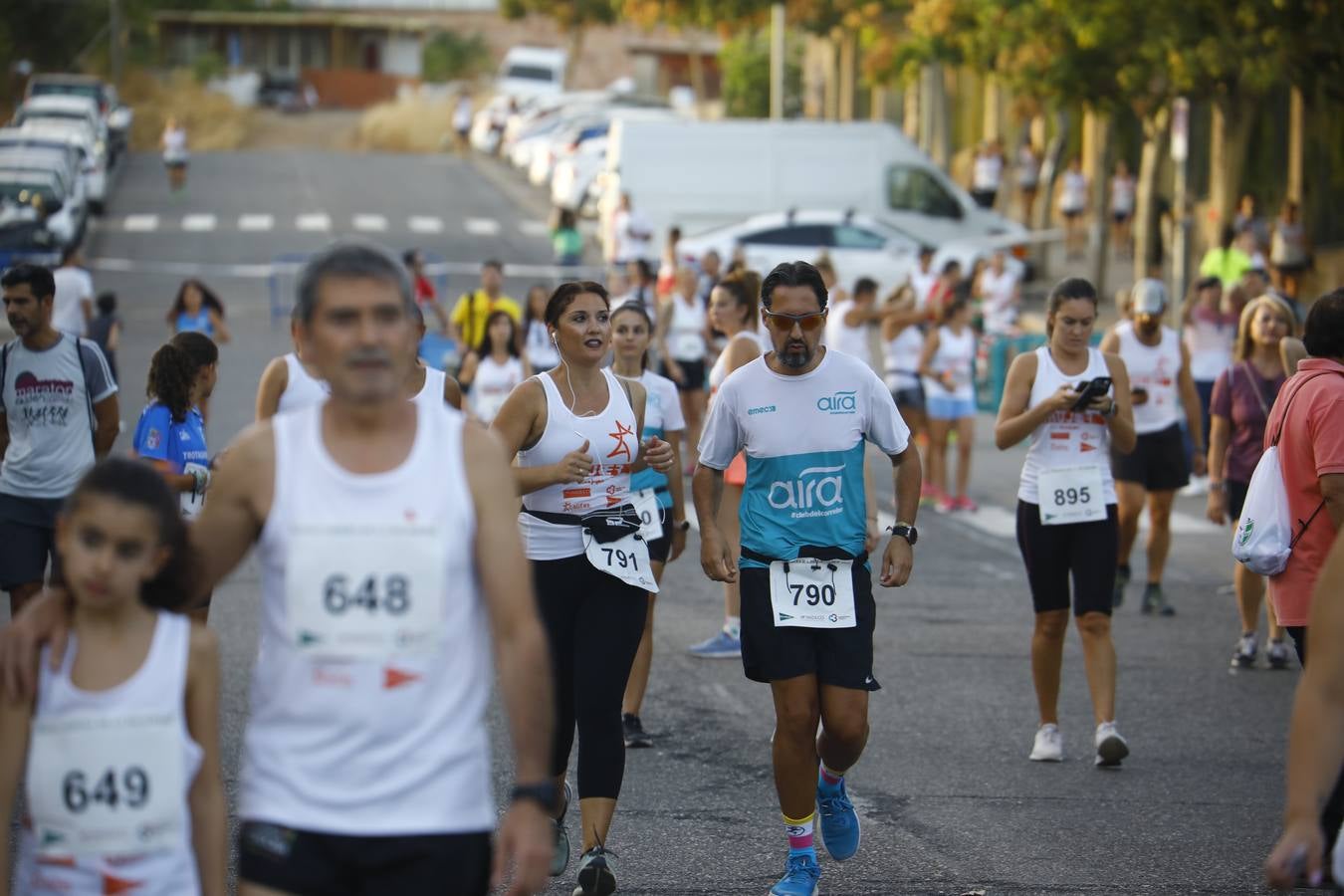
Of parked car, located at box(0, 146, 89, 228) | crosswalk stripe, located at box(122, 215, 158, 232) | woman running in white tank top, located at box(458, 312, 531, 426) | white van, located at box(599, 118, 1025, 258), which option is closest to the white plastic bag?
woman running in white tank top, located at box(458, 312, 531, 426)

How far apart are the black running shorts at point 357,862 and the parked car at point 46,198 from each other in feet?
91.4

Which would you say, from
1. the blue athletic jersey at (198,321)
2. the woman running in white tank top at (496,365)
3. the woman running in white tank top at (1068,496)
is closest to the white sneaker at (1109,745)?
the woman running in white tank top at (1068,496)

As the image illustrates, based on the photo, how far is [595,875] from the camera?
6207 millimetres

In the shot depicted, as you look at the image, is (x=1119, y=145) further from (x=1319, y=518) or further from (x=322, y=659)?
(x=322, y=659)

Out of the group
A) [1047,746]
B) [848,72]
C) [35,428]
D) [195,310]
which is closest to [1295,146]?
[195,310]

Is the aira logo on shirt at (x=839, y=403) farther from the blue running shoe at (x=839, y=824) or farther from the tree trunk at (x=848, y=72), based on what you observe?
the tree trunk at (x=848, y=72)

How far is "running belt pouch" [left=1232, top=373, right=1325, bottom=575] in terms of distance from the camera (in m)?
6.16

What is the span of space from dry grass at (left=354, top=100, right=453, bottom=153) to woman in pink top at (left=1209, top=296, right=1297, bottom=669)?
5696 cm

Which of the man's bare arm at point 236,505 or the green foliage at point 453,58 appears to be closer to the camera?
the man's bare arm at point 236,505

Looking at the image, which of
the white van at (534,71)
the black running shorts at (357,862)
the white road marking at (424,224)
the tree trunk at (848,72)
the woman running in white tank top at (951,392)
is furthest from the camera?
the white van at (534,71)

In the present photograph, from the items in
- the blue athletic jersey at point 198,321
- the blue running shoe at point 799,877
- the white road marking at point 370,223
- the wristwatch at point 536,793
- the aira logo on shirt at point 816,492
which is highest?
the aira logo on shirt at point 816,492

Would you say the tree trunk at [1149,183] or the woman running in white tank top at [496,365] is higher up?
the tree trunk at [1149,183]

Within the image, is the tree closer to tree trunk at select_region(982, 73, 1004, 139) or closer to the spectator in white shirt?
tree trunk at select_region(982, 73, 1004, 139)

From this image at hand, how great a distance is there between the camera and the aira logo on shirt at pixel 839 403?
652cm
